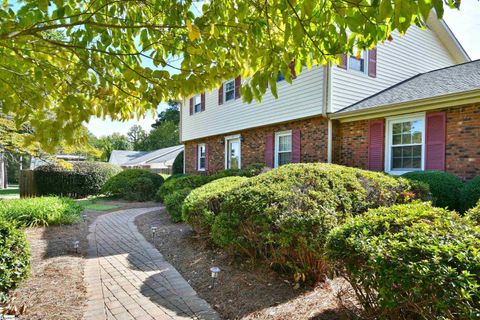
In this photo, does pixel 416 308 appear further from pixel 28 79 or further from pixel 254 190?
pixel 28 79

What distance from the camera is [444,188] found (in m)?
6.66

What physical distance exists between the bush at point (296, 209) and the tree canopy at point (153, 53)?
187 cm

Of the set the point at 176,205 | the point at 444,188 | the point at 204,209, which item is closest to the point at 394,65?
the point at 444,188

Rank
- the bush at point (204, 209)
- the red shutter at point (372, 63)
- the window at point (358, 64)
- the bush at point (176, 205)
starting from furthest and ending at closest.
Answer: the red shutter at point (372, 63) < the window at point (358, 64) < the bush at point (176, 205) < the bush at point (204, 209)

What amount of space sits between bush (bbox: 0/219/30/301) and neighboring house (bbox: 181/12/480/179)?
7843mm

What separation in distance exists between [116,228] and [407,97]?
28.8 feet

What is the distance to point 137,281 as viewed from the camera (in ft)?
14.2

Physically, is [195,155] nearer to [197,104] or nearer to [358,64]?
[197,104]

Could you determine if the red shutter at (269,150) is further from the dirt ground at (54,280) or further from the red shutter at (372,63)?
the dirt ground at (54,280)

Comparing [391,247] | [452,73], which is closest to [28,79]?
[391,247]

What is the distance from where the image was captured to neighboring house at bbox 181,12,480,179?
749cm

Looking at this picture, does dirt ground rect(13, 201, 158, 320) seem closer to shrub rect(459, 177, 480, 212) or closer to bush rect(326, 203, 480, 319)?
bush rect(326, 203, 480, 319)

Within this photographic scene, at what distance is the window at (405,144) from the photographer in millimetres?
8219

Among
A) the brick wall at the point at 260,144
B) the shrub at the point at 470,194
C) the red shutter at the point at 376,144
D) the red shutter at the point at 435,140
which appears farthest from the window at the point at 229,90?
the shrub at the point at 470,194
